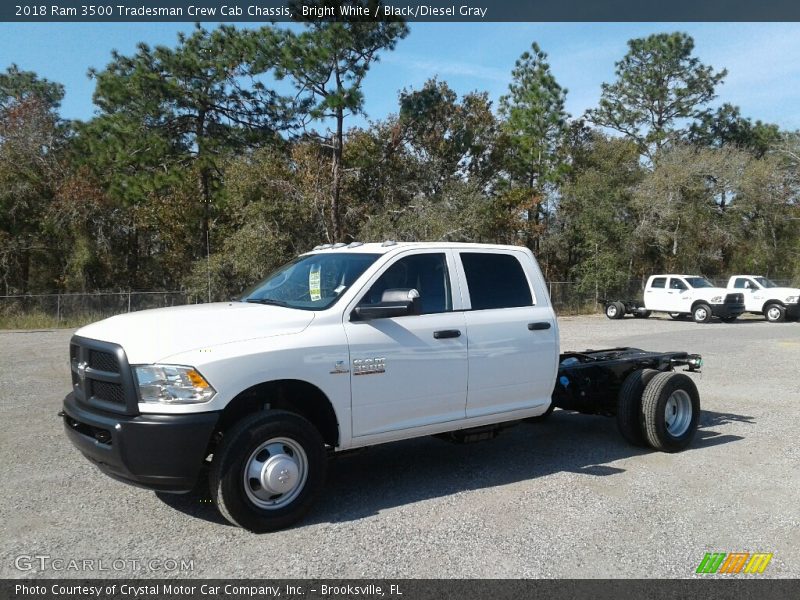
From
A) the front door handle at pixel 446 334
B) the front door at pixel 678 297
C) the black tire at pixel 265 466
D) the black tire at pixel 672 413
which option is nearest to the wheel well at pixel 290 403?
the black tire at pixel 265 466

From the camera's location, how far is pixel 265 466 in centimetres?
484

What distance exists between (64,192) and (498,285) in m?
26.4

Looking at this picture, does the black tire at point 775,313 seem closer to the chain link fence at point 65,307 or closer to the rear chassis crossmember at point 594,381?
the chain link fence at point 65,307

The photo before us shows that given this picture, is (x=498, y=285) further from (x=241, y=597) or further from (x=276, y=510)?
(x=241, y=597)

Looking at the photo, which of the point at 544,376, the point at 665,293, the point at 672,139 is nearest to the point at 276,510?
the point at 544,376

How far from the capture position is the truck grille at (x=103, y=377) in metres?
4.64

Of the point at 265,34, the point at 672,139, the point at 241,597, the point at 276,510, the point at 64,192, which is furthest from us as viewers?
the point at 672,139

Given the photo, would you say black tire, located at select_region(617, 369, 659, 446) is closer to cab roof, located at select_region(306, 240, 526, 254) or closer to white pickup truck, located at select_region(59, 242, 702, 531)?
white pickup truck, located at select_region(59, 242, 702, 531)

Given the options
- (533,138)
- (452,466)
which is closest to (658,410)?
(452,466)

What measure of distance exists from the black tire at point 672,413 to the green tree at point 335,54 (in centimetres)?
2105

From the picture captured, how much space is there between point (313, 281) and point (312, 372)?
103 cm

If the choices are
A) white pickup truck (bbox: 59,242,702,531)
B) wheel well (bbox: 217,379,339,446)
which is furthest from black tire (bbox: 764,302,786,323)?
wheel well (bbox: 217,379,339,446)

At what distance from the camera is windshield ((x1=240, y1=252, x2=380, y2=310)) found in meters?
5.57

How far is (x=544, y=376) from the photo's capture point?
6449 mm
